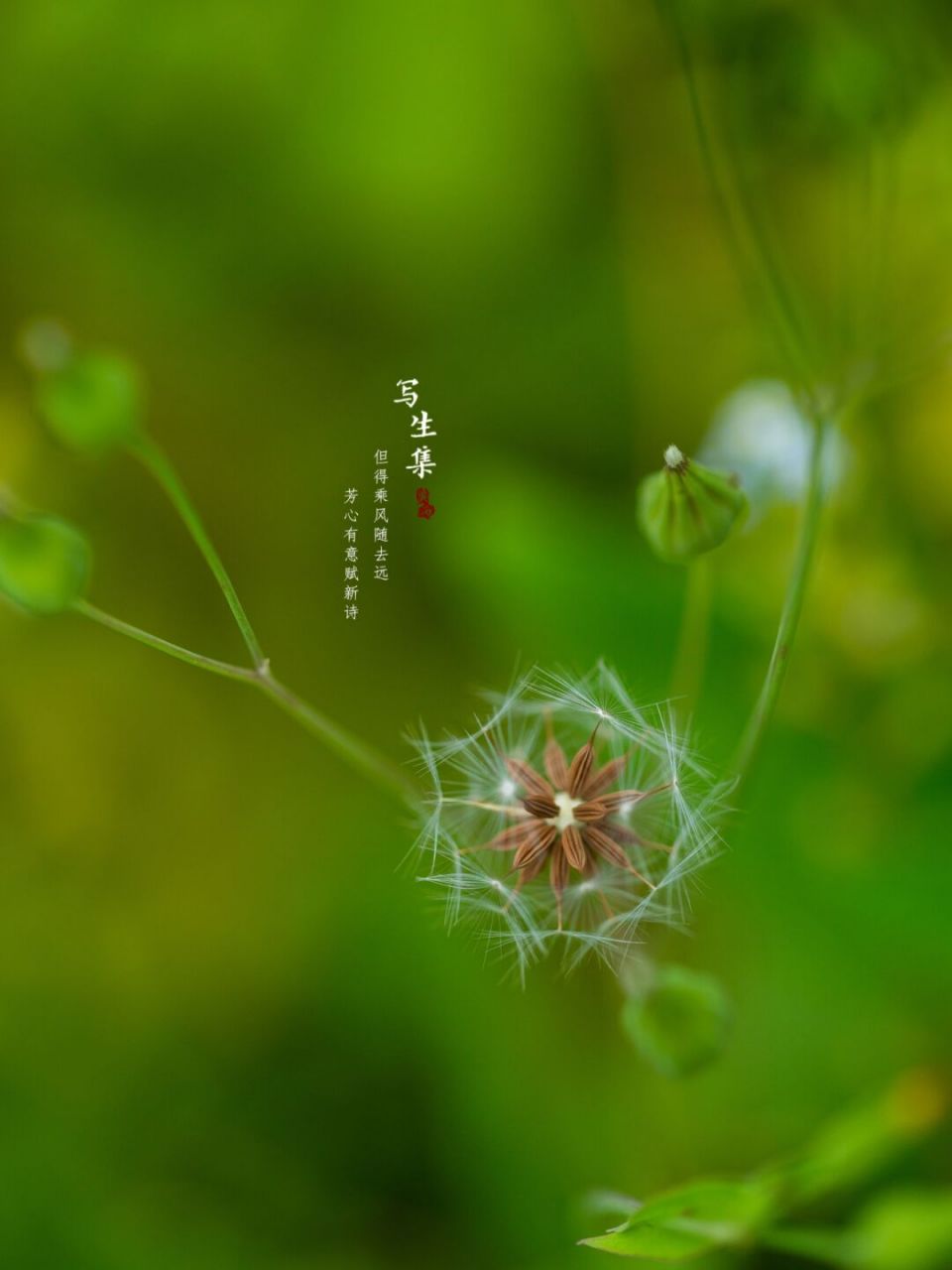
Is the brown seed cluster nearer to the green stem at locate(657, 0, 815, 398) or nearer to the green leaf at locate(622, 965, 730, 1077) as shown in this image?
the green leaf at locate(622, 965, 730, 1077)

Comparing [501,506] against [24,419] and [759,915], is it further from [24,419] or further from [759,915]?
[24,419]

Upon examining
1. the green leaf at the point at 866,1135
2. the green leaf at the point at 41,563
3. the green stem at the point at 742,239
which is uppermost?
the green stem at the point at 742,239

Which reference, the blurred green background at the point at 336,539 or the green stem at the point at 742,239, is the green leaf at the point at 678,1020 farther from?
the blurred green background at the point at 336,539

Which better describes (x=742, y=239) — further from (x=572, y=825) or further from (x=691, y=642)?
(x=572, y=825)

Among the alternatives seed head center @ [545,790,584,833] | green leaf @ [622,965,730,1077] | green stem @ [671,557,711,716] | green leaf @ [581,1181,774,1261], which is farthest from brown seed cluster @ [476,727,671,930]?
green stem @ [671,557,711,716]

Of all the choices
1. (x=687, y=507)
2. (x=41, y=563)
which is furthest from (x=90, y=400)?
(x=687, y=507)

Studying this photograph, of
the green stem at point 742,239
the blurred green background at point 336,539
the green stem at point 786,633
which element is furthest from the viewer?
the blurred green background at point 336,539

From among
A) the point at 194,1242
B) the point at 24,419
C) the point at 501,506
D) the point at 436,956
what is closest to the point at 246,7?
the point at 24,419

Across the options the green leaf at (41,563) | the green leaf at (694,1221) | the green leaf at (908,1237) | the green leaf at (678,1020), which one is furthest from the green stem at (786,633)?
the green leaf at (41,563)
